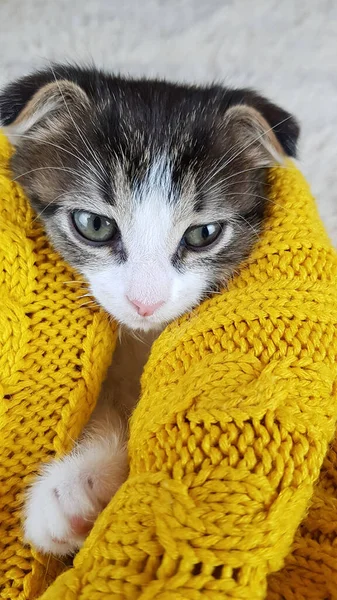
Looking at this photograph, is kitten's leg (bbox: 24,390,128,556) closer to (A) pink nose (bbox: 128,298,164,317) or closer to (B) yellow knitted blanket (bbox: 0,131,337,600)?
(B) yellow knitted blanket (bbox: 0,131,337,600)

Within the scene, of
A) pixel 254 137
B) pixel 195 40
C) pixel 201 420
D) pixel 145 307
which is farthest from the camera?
pixel 195 40

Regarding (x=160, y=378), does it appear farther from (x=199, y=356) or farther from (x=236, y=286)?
(x=236, y=286)

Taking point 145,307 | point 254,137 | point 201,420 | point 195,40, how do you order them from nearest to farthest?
point 201,420 → point 145,307 → point 254,137 → point 195,40

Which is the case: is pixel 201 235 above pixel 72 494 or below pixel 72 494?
above

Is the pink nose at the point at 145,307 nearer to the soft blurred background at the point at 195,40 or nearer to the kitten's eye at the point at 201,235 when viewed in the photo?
the kitten's eye at the point at 201,235

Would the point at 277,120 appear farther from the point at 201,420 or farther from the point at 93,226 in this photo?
the point at 201,420

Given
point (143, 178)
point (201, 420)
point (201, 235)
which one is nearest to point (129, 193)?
point (143, 178)

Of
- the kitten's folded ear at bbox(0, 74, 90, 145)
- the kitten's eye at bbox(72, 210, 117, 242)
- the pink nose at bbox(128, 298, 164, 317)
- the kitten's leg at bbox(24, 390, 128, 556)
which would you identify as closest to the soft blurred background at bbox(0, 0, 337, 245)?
the kitten's folded ear at bbox(0, 74, 90, 145)

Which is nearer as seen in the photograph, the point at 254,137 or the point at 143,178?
the point at 143,178
